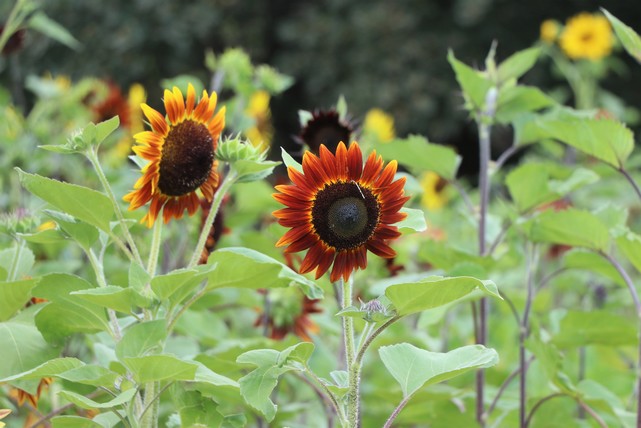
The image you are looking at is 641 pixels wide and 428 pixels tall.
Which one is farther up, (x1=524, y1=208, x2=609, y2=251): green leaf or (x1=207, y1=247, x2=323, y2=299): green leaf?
(x1=524, y1=208, x2=609, y2=251): green leaf

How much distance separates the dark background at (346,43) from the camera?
22.1ft

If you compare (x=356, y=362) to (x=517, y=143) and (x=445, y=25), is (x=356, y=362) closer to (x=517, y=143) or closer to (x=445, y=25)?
(x=517, y=143)

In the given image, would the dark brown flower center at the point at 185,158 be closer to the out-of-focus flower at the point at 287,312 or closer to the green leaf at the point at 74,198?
the green leaf at the point at 74,198

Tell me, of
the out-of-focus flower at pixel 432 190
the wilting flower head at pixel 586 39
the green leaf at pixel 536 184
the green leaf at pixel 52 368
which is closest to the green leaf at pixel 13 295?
the green leaf at pixel 52 368

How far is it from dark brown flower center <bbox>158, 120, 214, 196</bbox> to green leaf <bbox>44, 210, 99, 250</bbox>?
3.9 inches

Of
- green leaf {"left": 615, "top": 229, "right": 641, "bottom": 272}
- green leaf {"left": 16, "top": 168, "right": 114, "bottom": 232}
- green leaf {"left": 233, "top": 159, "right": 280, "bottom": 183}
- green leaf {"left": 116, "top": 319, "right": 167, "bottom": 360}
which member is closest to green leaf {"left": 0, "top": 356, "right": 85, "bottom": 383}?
green leaf {"left": 116, "top": 319, "right": 167, "bottom": 360}

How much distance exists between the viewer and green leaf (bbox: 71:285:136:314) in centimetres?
88

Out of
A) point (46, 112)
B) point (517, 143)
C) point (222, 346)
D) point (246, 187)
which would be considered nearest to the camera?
point (222, 346)

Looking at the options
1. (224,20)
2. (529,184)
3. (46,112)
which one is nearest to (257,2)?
(224,20)

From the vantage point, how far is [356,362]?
3.03 ft

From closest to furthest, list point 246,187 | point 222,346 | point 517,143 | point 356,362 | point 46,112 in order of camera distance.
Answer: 1. point 356,362
2. point 222,346
3. point 517,143
4. point 246,187
5. point 46,112

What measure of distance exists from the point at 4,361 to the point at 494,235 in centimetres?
89

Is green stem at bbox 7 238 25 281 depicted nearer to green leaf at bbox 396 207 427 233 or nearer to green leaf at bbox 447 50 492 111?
green leaf at bbox 396 207 427 233

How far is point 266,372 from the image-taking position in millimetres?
882
